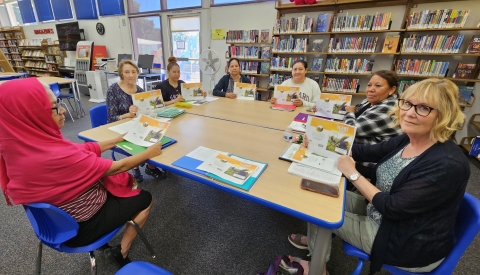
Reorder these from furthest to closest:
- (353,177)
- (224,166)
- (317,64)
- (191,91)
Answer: (317,64) < (191,91) < (224,166) < (353,177)

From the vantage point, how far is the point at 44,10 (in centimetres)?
782

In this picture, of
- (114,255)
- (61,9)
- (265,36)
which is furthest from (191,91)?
(61,9)

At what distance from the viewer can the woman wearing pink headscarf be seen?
0.87 m

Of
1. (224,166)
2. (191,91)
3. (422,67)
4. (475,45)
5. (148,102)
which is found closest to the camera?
(224,166)

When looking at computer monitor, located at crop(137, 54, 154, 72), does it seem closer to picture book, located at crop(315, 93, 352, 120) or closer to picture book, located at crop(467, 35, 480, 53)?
picture book, located at crop(315, 93, 352, 120)

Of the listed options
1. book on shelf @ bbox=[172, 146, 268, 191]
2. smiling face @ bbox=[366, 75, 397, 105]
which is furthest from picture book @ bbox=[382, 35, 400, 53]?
book on shelf @ bbox=[172, 146, 268, 191]

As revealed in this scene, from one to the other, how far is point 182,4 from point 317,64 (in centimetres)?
371

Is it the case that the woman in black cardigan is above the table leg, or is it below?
above

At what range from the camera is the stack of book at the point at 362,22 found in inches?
130

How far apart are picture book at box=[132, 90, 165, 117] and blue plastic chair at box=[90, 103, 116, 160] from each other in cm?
49

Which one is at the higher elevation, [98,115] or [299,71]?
[299,71]

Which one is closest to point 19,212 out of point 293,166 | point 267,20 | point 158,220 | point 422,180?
point 158,220

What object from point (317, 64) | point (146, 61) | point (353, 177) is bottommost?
point (353, 177)

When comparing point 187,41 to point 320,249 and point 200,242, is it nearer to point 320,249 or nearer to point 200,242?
point 200,242
